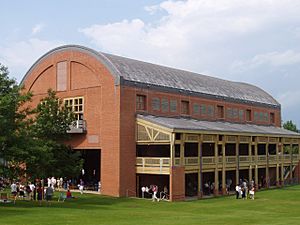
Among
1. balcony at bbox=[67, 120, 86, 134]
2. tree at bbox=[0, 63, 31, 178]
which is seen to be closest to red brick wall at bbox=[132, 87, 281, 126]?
balcony at bbox=[67, 120, 86, 134]

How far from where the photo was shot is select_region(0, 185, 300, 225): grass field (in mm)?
25016

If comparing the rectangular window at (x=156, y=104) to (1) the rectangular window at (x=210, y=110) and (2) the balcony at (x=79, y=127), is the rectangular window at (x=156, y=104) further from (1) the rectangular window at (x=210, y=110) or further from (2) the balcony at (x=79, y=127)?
(1) the rectangular window at (x=210, y=110)

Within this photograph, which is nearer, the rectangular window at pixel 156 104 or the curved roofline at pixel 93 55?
the curved roofline at pixel 93 55

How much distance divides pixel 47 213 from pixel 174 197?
15.3 metres

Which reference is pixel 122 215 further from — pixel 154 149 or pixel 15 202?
pixel 154 149

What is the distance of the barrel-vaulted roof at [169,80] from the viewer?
44.9 metres

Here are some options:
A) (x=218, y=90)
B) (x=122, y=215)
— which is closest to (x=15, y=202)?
(x=122, y=215)

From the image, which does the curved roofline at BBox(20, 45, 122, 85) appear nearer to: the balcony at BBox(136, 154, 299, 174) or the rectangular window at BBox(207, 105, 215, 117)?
the balcony at BBox(136, 154, 299, 174)

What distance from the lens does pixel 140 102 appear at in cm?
4594

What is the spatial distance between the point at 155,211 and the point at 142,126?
13.2 meters

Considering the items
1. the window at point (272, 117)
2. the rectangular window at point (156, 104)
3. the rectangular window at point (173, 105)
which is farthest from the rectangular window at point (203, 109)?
the window at point (272, 117)

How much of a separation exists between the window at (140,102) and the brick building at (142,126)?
10cm

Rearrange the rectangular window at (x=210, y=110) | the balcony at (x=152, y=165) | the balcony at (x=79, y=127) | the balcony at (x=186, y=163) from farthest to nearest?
the rectangular window at (x=210, y=110), the balcony at (x=79, y=127), the balcony at (x=186, y=163), the balcony at (x=152, y=165)

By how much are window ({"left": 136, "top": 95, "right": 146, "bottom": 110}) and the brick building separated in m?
0.10
